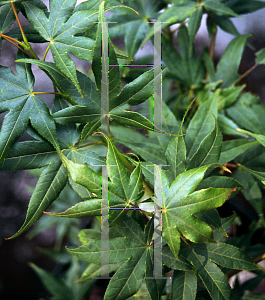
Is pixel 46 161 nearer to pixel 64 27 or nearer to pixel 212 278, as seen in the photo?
pixel 64 27

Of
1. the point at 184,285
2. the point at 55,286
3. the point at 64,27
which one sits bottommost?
the point at 55,286

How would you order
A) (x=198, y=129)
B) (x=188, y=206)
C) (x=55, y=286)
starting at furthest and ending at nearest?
(x=55, y=286) → (x=198, y=129) → (x=188, y=206)

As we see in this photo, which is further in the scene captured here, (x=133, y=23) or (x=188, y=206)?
(x=133, y=23)

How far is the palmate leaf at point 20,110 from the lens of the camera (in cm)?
32

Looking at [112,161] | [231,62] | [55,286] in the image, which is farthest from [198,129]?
[55,286]

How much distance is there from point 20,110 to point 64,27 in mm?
126

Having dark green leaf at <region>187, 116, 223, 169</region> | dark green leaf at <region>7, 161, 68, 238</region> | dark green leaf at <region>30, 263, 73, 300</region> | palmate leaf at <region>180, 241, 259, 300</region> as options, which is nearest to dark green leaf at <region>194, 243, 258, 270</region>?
palmate leaf at <region>180, 241, 259, 300</region>

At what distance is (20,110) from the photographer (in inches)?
13.0

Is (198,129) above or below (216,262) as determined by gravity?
above

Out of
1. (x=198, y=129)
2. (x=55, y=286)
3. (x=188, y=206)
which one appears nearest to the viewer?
(x=188, y=206)

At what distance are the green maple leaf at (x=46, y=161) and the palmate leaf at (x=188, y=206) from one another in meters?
0.11

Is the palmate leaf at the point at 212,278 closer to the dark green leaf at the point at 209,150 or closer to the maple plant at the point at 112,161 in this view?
the maple plant at the point at 112,161

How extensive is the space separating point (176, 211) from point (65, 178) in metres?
0.16

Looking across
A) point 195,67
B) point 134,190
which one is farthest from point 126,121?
point 195,67
